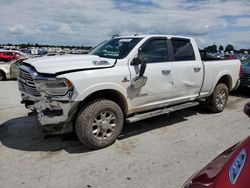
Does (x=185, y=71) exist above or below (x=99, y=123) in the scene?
above

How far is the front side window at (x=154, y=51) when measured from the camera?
5621 millimetres

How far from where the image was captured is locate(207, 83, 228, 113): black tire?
7336 millimetres

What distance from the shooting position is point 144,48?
5641 millimetres

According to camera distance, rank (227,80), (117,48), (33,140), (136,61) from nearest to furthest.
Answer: (136,61), (33,140), (117,48), (227,80)

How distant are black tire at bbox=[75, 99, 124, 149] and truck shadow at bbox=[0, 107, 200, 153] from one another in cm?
28

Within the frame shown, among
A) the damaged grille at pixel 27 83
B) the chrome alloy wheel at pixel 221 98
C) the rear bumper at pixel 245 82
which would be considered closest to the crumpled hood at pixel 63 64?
the damaged grille at pixel 27 83

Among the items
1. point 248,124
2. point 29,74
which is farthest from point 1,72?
point 248,124

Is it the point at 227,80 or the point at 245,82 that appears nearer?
the point at 227,80

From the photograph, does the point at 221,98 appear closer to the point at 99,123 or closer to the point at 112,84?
the point at 112,84

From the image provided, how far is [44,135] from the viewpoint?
Answer: 5.69 m

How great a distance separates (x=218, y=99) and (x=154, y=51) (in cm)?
262

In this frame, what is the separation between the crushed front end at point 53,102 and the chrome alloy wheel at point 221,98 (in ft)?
14.0

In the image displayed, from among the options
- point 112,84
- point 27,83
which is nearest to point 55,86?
point 27,83

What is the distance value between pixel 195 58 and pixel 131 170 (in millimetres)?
3427
